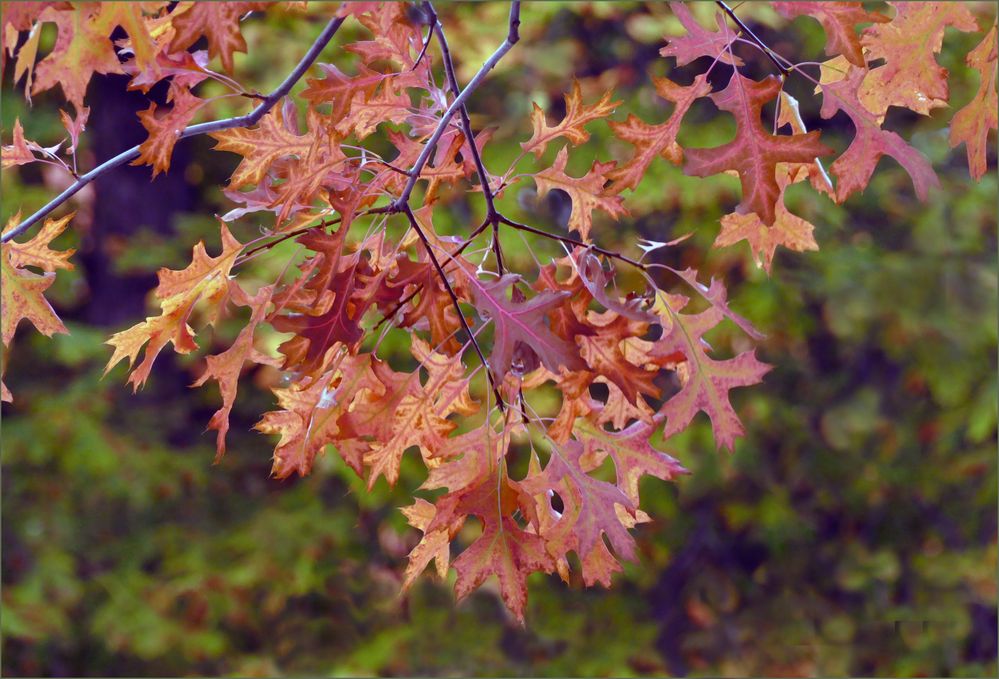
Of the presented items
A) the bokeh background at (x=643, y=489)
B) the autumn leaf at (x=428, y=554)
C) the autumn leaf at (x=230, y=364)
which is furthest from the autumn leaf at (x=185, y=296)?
the bokeh background at (x=643, y=489)

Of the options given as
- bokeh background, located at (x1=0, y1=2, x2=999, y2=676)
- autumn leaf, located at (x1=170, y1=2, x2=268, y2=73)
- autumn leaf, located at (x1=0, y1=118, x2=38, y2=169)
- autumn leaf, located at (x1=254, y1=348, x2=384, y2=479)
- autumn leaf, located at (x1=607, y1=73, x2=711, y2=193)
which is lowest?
bokeh background, located at (x1=0, y1=2, x2=999, y2=676)

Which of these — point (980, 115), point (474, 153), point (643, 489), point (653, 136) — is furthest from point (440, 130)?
point (643, 489)

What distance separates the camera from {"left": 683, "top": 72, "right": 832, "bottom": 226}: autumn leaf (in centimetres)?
99

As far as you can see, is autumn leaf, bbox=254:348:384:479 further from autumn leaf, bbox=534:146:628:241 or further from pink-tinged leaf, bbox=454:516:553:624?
autumn leaf, bbox=534:146:628:241

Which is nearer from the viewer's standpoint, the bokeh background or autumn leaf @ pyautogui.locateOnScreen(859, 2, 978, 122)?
autumn leaf @ pyautogui.locateOnScreen(859, 2, 978, 122)

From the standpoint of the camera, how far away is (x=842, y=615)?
13.2 ft

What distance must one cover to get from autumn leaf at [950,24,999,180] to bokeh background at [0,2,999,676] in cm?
227

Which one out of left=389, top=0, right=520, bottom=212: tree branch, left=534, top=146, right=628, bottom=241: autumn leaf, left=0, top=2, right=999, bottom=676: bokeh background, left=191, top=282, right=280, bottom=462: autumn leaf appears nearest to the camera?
left=389, top=0, right=520, bottom=212: tree branch

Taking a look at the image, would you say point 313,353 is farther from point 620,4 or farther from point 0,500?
point 0,500

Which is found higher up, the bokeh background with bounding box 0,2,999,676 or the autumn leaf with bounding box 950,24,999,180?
the autumn leaf with bounding box 950,24,999,180

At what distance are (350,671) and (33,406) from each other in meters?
1.39

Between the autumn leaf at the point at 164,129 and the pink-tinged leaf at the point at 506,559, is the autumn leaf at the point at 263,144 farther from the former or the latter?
the pink-tinged leaf at the point at 506,559

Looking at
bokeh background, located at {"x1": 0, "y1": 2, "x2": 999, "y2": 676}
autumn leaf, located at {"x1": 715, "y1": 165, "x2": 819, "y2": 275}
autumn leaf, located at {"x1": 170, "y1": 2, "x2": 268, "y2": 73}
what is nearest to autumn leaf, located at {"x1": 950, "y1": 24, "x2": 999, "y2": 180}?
autumn leaf, located at {"x1": 715, "y1": 165, "x2": 819, "y2": 275}

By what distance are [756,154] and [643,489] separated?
2745 millimetres
